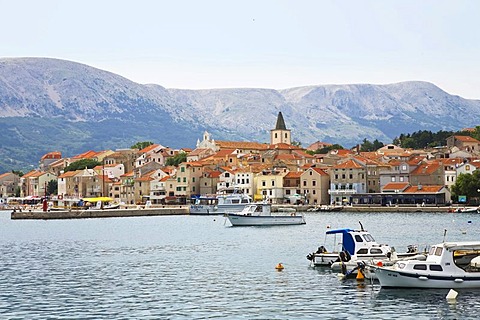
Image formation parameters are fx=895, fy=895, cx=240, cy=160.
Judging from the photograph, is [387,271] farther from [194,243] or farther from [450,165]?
[450,165]

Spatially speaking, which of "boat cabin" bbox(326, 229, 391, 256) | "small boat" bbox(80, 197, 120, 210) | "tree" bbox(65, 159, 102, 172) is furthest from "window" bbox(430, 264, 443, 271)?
"tree" bbox(65, 159, 102, 172)

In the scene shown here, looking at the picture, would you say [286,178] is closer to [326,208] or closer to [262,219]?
[326,208]

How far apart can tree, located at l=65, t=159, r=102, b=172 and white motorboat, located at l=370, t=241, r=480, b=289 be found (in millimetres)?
154266

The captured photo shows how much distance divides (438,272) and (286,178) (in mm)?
104263

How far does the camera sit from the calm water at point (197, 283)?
32.2 metres

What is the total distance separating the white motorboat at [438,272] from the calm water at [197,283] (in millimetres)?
403

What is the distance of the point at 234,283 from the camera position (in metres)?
39.6

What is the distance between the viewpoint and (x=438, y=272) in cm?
3525

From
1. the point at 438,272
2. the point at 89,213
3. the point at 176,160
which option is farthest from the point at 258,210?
the point at 176,160

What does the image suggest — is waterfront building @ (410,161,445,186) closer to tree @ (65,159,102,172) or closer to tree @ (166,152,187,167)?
tree @ (166,152,187,167)

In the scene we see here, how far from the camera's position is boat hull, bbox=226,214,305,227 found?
281 feet

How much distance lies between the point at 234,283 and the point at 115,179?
133 meters

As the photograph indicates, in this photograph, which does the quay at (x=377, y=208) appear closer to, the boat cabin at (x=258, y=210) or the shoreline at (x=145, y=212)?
the shoreline at (x=145, y=212)

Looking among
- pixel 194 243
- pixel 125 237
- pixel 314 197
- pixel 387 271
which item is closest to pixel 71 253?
pixel 194 243
